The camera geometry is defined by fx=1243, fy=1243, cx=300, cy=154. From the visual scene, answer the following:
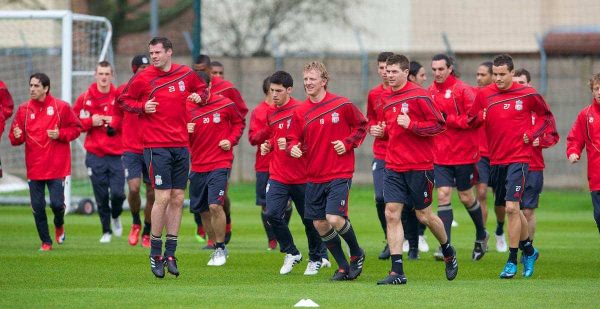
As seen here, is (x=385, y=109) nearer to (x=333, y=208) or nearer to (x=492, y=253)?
(x=333, y=208)

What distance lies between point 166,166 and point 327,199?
1767 millimetres

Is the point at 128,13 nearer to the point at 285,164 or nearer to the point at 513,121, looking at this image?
the point at 285,164

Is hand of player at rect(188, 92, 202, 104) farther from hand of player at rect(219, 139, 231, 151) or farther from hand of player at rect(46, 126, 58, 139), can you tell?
hand of player at rect(46, 126, 58, 139)

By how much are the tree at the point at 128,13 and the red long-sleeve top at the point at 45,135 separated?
1967 cm

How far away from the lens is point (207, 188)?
50.1ft

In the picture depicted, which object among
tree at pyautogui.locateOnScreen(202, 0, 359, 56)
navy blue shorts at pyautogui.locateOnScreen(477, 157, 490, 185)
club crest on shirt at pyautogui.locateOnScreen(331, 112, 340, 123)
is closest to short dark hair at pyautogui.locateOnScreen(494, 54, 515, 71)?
club crest on shirt at pyautogui.locateOnScreen(331, 112, 340, 123)

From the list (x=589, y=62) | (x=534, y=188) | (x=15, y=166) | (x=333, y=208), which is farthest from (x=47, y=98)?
(x=589, y=62)

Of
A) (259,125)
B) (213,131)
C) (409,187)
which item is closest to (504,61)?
(409,187)

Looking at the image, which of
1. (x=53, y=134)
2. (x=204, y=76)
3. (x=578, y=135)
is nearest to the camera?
(x=578, y=135)

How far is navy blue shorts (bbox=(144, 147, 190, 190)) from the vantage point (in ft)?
43.6

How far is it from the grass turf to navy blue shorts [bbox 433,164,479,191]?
3.17ft

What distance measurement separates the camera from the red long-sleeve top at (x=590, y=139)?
13828 mm

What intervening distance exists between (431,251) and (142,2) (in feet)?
72.8

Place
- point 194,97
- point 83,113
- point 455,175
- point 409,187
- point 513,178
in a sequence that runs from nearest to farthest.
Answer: point 409,187 < point 194,97 < point 513,178 < point 455,175 < point 83,113
